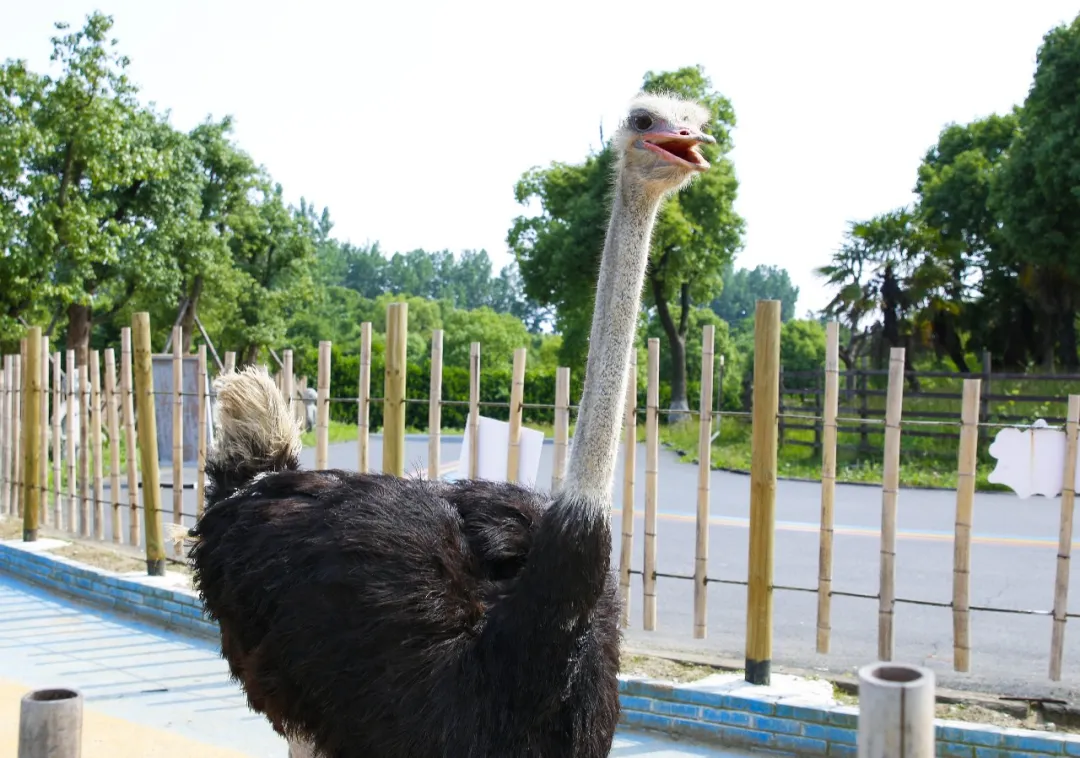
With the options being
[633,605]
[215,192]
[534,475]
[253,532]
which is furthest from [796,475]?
[215,192]

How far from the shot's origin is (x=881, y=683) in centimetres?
157

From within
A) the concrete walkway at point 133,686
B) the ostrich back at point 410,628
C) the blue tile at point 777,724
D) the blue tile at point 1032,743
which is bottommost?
the concrete walkway at point 133,686

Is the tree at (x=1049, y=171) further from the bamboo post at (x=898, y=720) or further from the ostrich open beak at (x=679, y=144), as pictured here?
the bamboo post at (x=898, y=720)

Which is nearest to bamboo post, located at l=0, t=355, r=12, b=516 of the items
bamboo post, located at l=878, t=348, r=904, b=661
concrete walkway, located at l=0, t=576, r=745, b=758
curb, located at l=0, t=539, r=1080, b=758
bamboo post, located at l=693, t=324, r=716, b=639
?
concrete walkway, located at l=0, t=576, r=745, b=758

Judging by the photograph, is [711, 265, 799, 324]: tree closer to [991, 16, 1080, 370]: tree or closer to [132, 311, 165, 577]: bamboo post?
[991, 16, 1080, 370]: tree

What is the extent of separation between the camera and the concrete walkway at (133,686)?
390cm

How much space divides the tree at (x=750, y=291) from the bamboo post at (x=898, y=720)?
100206 millimetres

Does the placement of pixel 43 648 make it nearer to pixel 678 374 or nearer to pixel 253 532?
pixel 253 532

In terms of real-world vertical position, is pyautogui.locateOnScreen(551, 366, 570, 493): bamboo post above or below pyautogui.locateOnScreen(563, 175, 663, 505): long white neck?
below

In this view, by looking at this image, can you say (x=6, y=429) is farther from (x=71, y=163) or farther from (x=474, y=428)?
(x=71, y=163)

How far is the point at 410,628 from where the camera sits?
2.48m

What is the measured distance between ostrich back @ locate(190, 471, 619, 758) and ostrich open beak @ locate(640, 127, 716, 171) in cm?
92

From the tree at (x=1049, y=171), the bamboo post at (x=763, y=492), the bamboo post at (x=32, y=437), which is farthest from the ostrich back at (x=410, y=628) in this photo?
the tree at (x=1049, y=171)

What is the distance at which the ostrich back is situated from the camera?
2352 mm
